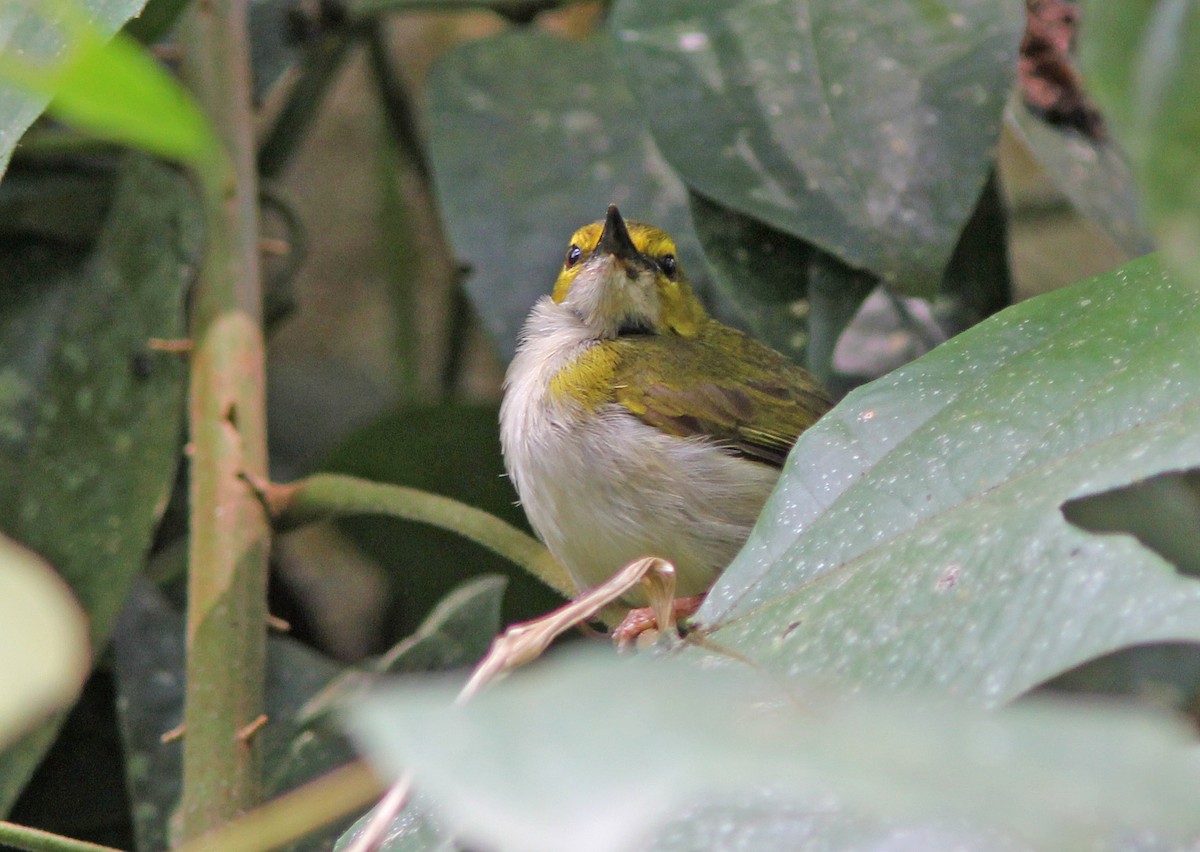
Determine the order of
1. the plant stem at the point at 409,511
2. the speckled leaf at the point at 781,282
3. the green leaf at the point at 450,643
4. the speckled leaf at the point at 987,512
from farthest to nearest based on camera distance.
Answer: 1. the green leaf at the point at 450,643
2. the speckled leaf at the point at 781,282
3. the plant stem at the point at 409,511
4. the speckled leaf at the point at 987,512

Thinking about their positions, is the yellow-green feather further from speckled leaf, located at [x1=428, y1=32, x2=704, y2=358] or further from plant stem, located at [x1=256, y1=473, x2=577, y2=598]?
plant stem, located at [x1=256, y1=473, x2=577, y2=598]

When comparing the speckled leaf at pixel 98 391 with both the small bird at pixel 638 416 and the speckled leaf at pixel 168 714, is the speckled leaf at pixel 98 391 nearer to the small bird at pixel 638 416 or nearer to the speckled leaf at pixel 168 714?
the speckled leaf at pixel 168 714

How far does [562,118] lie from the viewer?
111 inches

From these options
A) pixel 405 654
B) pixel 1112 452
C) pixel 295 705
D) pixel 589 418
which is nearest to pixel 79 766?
pixel 295 705

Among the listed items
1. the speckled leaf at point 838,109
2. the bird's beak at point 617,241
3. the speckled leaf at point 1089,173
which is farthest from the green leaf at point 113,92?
the speckled leaf at point 1089,173

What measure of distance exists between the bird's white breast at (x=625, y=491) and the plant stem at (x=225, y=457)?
0.52m

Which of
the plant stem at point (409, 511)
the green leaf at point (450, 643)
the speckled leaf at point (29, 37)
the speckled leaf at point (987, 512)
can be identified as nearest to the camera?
the speckled leaf at point (987, 512)

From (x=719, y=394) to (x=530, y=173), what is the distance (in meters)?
0.63

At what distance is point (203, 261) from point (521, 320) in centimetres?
67

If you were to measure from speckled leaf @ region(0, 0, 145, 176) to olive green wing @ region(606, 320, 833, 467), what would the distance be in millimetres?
1248

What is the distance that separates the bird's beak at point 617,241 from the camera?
262 cm

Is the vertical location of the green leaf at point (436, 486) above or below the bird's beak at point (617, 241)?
below

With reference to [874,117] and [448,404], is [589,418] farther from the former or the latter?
[874,117]

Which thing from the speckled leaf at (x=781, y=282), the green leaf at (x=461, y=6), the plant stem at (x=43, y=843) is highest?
the green leaf at (x=461, y=6)
